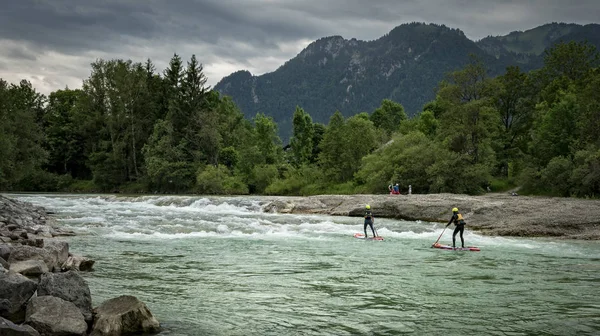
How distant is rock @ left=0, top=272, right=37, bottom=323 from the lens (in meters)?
8.16

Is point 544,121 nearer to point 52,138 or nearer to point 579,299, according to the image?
point 579,299

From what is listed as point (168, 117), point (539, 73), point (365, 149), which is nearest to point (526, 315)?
point (365, 149)

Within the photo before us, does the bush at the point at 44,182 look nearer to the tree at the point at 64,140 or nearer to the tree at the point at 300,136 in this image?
the tree at the point at 64,140

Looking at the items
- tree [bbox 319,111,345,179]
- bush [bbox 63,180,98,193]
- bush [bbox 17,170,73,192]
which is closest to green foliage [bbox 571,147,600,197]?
tree [bbox 319,111,345,179]

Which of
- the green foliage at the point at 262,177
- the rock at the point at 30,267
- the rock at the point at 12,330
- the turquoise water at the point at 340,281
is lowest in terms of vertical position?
the turquoise water at the point at 340,281

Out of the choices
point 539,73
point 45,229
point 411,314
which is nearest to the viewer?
point 411,314

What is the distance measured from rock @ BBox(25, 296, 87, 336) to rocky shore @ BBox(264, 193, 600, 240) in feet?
75.8

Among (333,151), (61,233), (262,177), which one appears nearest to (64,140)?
(262,177)

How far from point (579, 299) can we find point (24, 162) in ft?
157

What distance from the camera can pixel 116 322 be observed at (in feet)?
26.5

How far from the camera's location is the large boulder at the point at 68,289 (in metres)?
8.75

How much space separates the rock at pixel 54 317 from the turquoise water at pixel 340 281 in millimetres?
1444

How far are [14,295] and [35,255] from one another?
4428mm

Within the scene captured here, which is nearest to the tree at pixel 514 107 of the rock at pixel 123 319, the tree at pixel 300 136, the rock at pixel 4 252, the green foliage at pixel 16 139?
the tree at pixel 300 136
